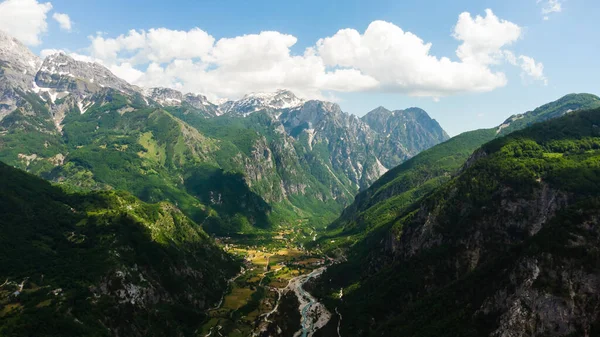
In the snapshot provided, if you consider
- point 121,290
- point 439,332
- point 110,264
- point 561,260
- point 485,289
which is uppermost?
point 110,264

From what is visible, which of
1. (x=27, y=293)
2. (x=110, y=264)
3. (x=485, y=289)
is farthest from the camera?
(x=110, y=264)

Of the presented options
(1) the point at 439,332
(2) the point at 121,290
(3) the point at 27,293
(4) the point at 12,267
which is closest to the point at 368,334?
(1) the point at 439,332

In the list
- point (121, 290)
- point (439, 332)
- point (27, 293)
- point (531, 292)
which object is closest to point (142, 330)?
point (121, 290)

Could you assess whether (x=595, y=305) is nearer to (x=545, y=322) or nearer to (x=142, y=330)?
(x=545, y=322)

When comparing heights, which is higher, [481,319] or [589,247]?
[589,247]

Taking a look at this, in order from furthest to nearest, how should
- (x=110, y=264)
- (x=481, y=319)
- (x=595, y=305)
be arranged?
(x=110, y=264)
(x=481, y=319)
(x=595, y=305)

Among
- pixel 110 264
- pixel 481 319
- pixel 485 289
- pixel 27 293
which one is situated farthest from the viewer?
pixel 110 264

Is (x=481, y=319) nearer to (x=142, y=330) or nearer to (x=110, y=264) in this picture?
(x=142, y=330)

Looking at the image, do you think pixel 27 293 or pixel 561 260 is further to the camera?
pixel 27 293

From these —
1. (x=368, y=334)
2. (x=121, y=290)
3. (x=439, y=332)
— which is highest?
(x=121, y=290)

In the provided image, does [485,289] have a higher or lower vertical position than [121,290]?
lower
